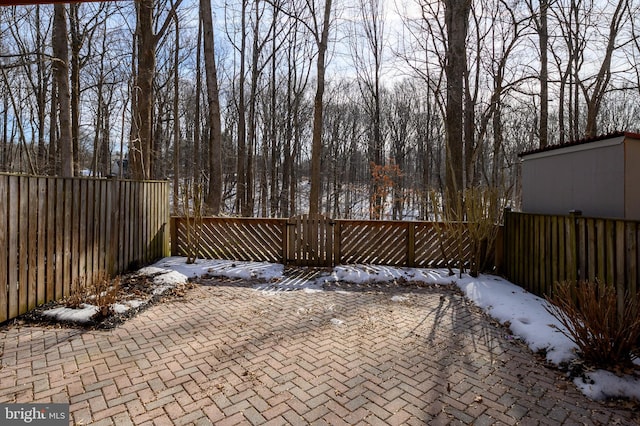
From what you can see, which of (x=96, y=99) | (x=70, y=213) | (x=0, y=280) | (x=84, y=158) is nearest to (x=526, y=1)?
(x=70, y=213)

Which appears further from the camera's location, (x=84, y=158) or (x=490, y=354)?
(x=84, y=158)

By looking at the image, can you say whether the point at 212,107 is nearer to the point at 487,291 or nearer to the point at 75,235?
the point at 75,235

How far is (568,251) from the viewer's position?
455cm

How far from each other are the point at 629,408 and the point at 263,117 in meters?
18.6

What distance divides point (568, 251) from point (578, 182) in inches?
40.4

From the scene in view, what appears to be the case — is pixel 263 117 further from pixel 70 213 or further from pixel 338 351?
pixel 338 351

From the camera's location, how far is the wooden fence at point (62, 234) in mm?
3873

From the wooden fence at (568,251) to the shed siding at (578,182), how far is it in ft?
1.03

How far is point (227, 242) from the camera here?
7.57m

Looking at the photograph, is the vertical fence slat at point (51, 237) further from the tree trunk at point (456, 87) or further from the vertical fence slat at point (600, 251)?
the tree trunk at point (456, 87)

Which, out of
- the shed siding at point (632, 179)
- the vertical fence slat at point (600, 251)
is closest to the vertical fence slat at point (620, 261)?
the vertical fence slat at point (600, 251)

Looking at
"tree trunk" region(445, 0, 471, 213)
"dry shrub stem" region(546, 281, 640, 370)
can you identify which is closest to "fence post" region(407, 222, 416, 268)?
"tree trunk" region(445, 0, 471, 213)

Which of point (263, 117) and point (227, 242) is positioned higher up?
point (263, 117)

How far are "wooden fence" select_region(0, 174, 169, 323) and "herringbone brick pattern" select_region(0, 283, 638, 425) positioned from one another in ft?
2.08
